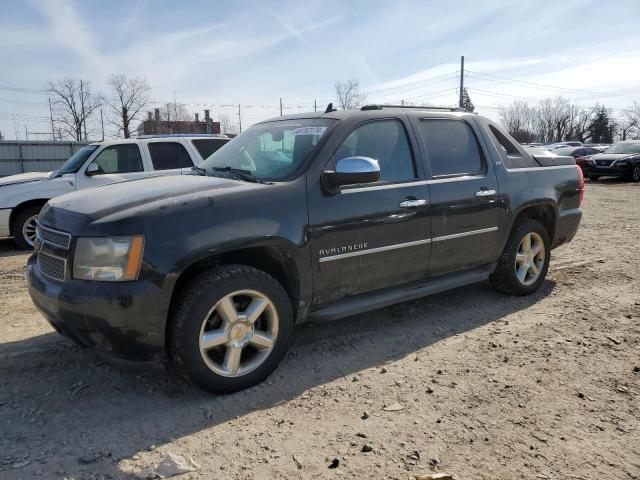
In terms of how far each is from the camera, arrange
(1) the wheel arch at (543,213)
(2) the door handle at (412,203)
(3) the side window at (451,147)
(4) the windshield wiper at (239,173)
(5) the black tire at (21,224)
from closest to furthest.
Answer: (4) the windshield wiper at (239,173)
(2) the door handle at (412,203)
(3) the side window at (451,147)
(1) the wheel arch at (543,213)
(5) the black tire at (21,224)

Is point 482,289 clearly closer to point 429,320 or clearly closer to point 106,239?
point 429,320

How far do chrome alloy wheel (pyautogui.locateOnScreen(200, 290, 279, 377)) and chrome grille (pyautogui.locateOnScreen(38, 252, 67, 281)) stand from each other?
91cm

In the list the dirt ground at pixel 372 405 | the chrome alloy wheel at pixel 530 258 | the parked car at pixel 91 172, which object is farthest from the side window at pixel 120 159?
the chrome alloy wheel at pixel 530 258

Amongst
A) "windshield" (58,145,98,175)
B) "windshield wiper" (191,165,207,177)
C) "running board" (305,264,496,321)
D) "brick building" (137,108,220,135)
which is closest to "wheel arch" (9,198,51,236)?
"windshield" (58,145,98,175)

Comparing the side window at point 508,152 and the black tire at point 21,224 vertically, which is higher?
the side window at point 508,152

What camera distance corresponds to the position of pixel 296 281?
11.4 feet

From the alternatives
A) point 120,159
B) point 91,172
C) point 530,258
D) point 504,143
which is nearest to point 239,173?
point 504,143

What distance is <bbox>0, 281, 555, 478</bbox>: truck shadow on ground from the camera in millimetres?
2680

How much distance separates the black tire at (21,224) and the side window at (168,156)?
2.01 m

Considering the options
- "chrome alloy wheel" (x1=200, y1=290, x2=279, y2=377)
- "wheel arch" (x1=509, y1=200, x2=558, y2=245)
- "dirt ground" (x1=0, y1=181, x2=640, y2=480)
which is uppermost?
"wheel arch" (x1=509, y1=200, x2=558, y2=245)

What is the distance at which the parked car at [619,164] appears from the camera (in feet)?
69.6

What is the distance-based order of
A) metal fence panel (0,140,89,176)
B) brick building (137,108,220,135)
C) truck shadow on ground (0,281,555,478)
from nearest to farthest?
truck shadow on ground (0,281,555,478) < metal fence panel (0,140,89,176) < brick building (137,108,220,135)

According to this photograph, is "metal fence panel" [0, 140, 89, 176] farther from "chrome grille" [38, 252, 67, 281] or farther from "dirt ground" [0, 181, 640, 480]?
"dirt ground" [0, 181, 640, 480]

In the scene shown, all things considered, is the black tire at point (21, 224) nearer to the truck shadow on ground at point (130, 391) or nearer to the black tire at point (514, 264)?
the truck shadow on ground at point (130, 391)
